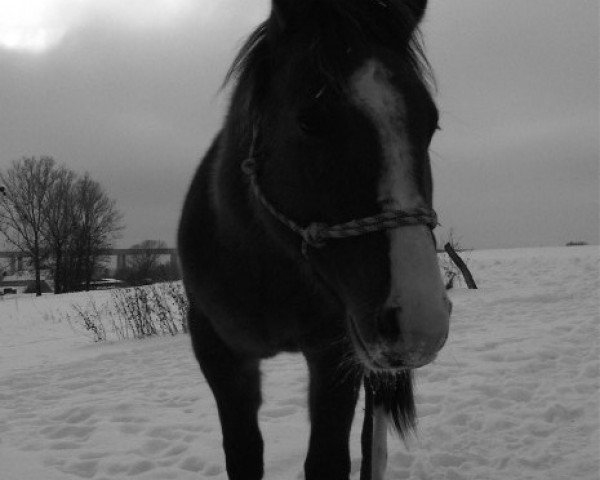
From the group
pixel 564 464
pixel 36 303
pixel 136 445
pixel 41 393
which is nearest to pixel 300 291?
pixel 564 464

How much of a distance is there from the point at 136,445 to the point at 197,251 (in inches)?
90.6

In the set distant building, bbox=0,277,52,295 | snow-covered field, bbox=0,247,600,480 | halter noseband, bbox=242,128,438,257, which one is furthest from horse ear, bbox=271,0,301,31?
distant building, bbox=0,277,52,295

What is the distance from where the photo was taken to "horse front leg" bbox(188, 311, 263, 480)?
2590mm

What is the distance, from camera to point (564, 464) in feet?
10.3

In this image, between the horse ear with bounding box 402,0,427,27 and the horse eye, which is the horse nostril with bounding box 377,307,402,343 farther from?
the horse ear with bounding box 402,0,427,27

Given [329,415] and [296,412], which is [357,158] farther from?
[296,412]

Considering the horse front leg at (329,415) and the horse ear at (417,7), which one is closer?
the horse ear at (417,7)

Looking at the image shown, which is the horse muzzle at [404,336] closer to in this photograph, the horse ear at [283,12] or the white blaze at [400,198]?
the white blaze at [400,198]

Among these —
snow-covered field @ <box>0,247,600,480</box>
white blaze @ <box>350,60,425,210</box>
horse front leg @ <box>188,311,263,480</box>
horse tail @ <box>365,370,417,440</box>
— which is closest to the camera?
Answer: white blaze @ <box>350,60,425,210</box>

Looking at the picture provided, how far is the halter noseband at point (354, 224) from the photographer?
130 centimetres

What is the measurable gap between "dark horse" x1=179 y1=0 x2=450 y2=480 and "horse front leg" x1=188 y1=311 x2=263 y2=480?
11cm

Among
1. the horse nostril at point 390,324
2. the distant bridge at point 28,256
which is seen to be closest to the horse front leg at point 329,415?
the horse nostril at point 390,324

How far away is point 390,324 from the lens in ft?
4.10

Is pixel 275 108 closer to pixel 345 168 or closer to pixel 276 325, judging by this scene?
pixel 345 168
